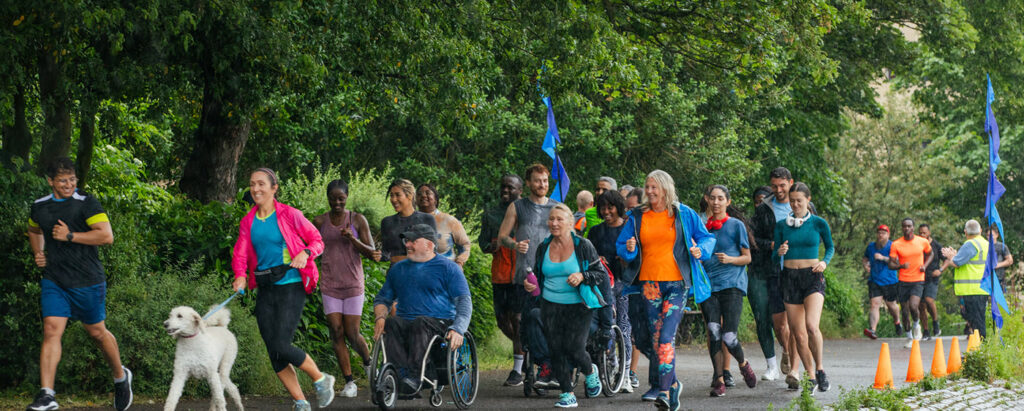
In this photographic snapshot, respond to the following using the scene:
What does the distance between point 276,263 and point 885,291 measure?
15.2m

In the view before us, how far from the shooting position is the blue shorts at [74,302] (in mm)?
8609

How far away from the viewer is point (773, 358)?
12.2 metres

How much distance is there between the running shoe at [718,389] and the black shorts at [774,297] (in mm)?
1022

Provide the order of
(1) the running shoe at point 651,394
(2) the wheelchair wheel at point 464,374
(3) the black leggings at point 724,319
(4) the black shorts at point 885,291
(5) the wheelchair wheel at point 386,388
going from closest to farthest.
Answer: (5) the wheelchair wheel at point 386,388 < (2) the wheelchair wheel at point 464,374 < (1) the running shoe at point 651,394 < (3) the black leggings at point 724,319 < (4) the black shorts at point 885,291

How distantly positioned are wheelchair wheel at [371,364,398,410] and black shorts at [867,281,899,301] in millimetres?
14246

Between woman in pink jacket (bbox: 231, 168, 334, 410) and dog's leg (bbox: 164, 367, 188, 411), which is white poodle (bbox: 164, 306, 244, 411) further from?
woman in pink jacket (bbox: 231, 168, 334, 410)

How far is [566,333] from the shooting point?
9586mm

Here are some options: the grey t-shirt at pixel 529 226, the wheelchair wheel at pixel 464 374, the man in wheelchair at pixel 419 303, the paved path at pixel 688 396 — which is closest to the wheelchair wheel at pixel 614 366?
the paved path at pixel 688 396

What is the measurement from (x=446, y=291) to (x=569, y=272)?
1.00 meters

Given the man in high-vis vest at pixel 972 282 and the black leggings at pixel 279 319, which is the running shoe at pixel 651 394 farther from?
the man in high-vis vest at pixel 972 282

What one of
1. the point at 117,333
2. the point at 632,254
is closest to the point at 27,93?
the point at 117,333

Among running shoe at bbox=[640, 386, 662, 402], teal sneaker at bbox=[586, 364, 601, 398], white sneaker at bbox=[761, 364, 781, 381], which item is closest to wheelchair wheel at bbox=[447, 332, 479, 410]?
teal sneaker at bbox=[586, 364, 601, 398]

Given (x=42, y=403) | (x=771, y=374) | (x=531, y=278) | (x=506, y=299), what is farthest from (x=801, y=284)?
(x=42, y=403)

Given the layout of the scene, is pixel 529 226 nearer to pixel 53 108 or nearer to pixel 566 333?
pixel 566 333
